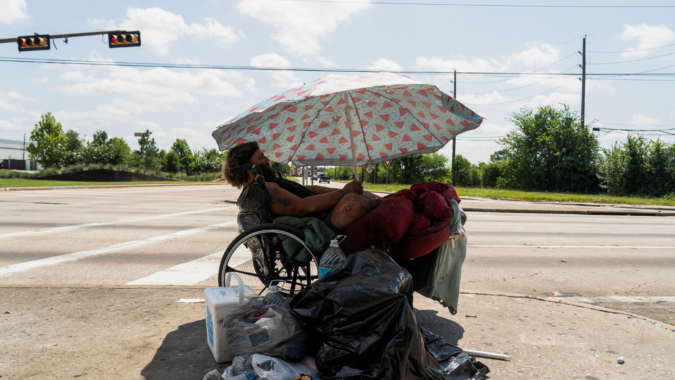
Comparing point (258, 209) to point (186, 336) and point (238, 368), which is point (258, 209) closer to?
point (186, 336)

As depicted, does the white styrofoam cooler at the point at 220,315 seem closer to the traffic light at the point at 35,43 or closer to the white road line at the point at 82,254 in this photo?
the white road line at the point at 82,254

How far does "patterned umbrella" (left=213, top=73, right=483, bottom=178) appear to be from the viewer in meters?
3.57

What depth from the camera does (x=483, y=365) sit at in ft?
8.30

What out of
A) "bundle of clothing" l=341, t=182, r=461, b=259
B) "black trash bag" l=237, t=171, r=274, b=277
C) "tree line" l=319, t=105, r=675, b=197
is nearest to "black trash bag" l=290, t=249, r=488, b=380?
"bundle of clothing" l=341, t=182, r=461, b=259

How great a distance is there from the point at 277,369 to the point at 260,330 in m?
0.28

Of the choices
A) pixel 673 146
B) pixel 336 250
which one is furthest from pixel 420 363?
pixel 673 146

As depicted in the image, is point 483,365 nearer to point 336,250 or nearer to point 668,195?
point 336,250

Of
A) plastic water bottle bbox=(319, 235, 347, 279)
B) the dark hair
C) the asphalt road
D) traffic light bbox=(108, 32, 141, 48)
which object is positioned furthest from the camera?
traffic light bbox=(108, 32, 141, 48)

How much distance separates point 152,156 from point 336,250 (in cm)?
7377

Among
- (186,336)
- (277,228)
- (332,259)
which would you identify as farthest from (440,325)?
(186,336)

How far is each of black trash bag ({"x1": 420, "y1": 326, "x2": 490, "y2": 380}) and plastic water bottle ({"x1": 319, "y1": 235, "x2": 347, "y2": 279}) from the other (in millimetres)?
756

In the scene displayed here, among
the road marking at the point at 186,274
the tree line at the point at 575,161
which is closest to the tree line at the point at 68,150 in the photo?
the tree line at the point at 575,161

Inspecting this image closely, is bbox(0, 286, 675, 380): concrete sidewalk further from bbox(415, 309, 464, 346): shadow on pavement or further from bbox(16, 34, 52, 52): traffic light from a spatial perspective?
bbox(16, 34, 52, 52): traffic light

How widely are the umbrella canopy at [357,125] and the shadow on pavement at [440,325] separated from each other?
1567 mm
